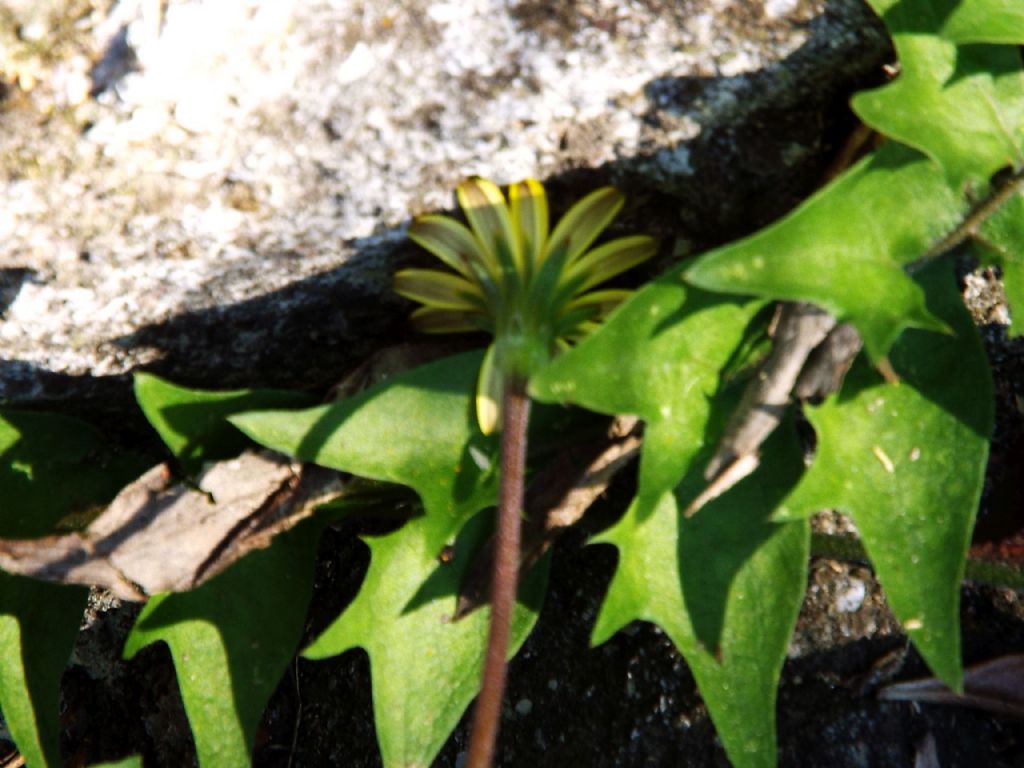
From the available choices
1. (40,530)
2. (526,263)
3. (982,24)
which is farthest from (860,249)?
Result: (40,530)

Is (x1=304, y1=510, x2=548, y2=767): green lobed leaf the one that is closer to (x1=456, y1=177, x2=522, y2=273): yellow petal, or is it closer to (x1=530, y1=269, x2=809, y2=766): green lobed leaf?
(x1=530, y1=269, x2=809, y2=766): green lobed leaf

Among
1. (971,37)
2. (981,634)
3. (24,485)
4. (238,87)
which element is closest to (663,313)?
(971,37)

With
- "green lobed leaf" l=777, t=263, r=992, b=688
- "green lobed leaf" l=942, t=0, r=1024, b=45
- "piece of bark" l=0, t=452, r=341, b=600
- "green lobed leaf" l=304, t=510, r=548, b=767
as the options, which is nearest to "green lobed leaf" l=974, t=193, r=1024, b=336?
"green lobed leaf" l=777, t=263, r=992, b=688

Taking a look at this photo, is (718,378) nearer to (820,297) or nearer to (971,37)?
(820,297)

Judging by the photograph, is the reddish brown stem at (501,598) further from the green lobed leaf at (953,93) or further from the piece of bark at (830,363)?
the green lobed leaf at (953,93)

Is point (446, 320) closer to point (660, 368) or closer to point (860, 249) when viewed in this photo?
point (660, 368)
